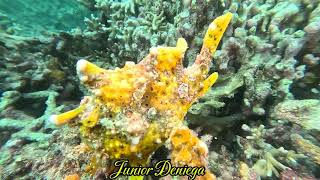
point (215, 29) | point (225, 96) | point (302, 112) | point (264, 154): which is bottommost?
point (264, 154)

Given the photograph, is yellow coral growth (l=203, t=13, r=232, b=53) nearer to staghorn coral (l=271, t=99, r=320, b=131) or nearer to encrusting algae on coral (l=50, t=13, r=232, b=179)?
encrusting algae on coral (l=50, t=13, r=232, b=179)

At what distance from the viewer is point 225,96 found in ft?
8.73

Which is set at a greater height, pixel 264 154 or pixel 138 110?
pixel 138 110

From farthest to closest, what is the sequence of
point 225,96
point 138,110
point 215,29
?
point 225,96
point 215,29
point 138,110

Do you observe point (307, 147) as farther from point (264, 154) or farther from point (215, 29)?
point (215, 29)

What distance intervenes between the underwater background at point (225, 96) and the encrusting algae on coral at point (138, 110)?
0.45 feet

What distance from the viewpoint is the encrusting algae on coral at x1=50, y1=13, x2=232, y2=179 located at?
1829mm

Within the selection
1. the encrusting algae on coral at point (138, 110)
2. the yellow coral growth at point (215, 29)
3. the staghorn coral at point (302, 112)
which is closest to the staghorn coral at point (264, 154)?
the staghorn coral at point (302, 112)

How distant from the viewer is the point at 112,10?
14.2ft

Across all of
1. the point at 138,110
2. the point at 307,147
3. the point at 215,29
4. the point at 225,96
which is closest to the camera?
the point at 138,110

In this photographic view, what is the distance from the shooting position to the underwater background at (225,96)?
2383 millimetres

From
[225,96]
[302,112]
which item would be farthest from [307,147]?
[225,96]

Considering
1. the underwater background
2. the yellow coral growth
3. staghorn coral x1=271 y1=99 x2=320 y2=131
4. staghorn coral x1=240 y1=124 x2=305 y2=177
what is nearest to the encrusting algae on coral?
the underwater background

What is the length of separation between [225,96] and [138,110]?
1.09m
